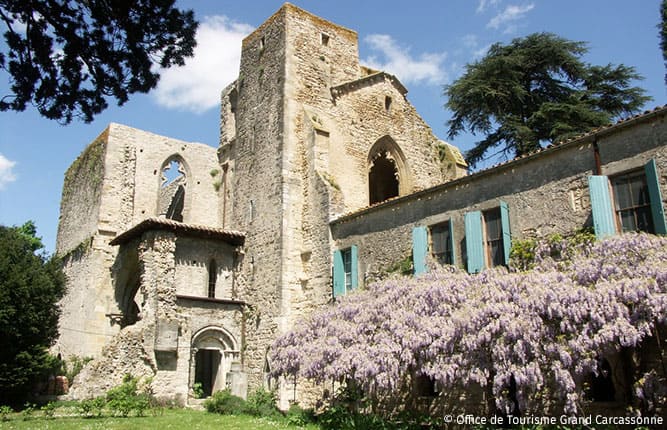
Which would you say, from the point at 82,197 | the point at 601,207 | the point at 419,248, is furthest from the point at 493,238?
→ the point at 82,197

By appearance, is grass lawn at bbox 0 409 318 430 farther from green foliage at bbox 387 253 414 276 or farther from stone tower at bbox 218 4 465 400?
green foliage at bbox 387 253 414 276

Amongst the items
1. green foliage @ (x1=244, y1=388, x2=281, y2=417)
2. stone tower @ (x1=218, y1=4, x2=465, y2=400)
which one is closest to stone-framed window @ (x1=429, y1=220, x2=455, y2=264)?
stone tower @ (x1=218, y1=4, x2=465, y2=400)

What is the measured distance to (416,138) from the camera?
70.4 ft

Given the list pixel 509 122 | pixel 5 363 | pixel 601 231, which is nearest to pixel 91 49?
pixel 601 231

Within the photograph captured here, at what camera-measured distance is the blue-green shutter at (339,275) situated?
15602 millimetres

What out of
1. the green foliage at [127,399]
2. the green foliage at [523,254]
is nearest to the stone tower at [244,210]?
the green foliage at [127,399]

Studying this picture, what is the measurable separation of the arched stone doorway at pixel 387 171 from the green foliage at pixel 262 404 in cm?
789

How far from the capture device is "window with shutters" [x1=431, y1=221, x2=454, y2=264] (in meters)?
13.0

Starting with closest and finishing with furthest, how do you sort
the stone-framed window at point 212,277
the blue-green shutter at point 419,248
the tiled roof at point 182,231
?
1. the blue-green shutter at point 419,248
2. the tiled roof at point 182,231
3. the stone-framed window at point 212,277

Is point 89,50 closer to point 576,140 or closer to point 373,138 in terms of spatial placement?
point 576,140

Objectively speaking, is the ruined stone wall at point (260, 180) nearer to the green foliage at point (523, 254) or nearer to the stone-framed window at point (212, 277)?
the stone-framed window at point (212, 277)

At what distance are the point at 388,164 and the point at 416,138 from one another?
157 cm

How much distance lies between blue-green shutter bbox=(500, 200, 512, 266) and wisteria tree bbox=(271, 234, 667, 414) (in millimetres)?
723

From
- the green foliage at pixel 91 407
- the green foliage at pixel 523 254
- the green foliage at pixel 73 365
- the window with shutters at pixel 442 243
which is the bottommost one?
the green foliage at pixel 91 407
